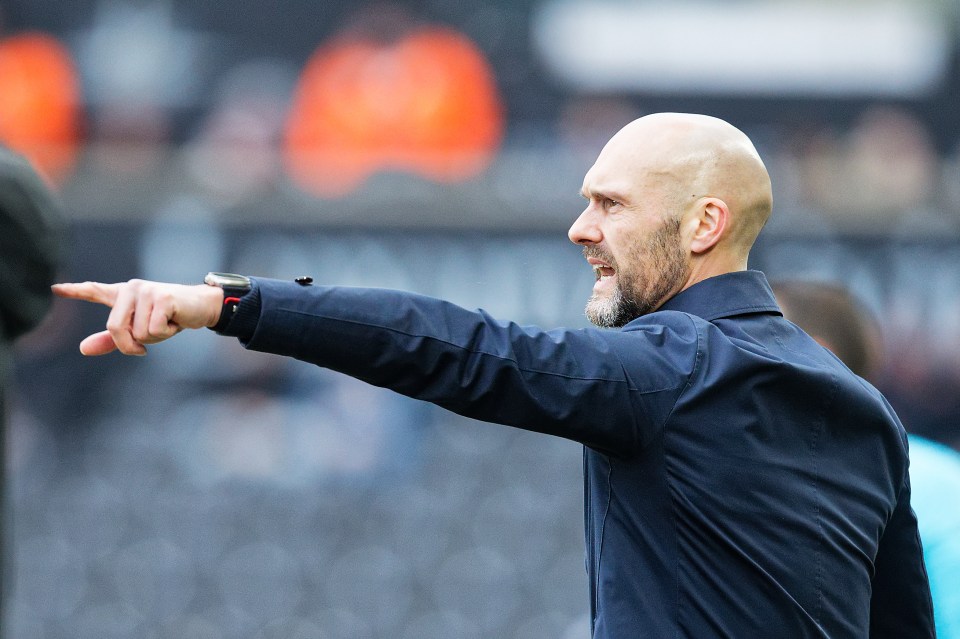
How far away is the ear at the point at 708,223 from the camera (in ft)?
4.29

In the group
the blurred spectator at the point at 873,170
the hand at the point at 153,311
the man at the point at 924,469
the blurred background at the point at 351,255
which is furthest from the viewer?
the blurred spectator at the point at 873,170

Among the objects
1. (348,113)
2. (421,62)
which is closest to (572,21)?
(421,62)

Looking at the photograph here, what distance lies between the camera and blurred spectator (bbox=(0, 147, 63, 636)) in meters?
1.61

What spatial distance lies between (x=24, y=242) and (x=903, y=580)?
44.8 inches

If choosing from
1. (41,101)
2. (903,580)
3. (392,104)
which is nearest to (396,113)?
(392,104)

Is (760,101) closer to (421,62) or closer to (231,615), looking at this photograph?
(421,62)

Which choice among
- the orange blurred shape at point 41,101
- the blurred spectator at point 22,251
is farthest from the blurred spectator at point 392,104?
the blurred spectator at point 22,251

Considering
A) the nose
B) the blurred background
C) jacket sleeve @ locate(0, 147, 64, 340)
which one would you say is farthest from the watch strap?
the blurred background

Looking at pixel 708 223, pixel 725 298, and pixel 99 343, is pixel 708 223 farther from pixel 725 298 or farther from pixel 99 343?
pixel 99 343

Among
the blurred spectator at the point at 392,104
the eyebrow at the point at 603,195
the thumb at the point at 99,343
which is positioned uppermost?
the blurred spectator at the point at 392,104

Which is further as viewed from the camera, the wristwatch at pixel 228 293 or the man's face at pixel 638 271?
the man's face at pixel 638 271

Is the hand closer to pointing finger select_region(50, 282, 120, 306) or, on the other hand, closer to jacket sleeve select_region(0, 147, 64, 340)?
pointing finger select_region(50, 282, 120, 306)

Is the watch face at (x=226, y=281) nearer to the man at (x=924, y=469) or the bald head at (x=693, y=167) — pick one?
the bald head at (x=693, y=167)

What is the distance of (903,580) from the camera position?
1.32 metres
